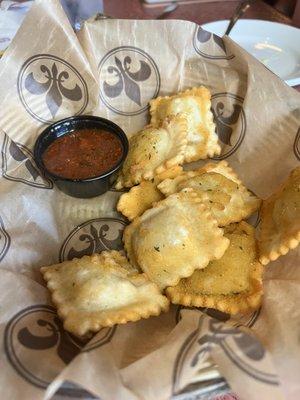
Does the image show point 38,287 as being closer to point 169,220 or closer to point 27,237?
point 27,237

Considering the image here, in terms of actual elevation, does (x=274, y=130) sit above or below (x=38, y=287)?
above

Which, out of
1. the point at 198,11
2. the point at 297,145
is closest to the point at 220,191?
the point at 297,145

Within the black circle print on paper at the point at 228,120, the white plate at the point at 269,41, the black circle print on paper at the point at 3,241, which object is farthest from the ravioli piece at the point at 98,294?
the white plate at the point at 269,41

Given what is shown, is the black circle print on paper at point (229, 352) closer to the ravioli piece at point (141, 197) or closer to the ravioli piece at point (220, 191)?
the ravioli piece at point (220, 191)

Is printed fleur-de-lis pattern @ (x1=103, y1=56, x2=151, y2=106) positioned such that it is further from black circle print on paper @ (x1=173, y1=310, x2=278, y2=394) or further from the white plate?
black circle print on paper @ (x1=173, y1=310, x2=278, y2=394)

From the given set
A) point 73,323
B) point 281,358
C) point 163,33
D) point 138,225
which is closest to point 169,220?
point 138,225

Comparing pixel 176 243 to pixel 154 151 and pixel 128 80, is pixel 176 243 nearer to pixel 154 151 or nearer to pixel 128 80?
pixel 154 151

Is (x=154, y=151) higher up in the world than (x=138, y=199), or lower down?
higher up
